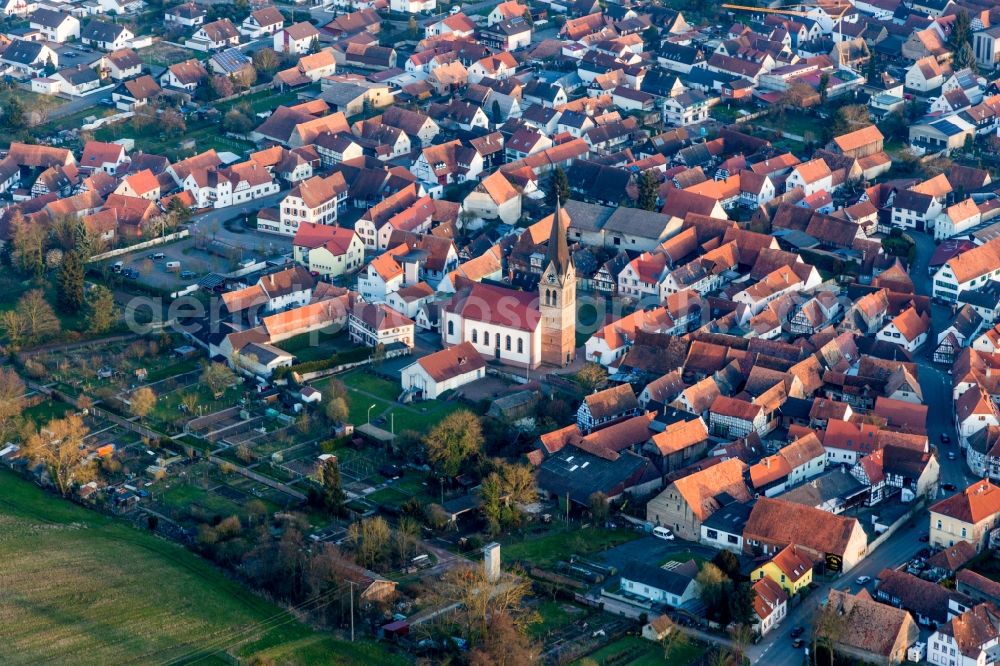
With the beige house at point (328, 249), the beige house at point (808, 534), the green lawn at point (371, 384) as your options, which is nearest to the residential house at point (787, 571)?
the beige house at point (808, 534)

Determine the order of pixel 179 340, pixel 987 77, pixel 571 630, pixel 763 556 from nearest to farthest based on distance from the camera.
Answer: pixel 571 630 → pixel 763 556 → pixel 179 340 → pixel 987 77

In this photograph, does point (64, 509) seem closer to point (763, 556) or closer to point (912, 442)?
point (763, 556)

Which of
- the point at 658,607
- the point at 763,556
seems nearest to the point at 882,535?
the point at 763,556

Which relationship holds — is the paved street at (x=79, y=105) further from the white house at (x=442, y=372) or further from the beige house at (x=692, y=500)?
the beige house at (x=692, y=500)

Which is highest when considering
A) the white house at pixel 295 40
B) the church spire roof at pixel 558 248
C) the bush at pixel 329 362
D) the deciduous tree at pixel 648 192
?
the church spire roof at pixel 558 248

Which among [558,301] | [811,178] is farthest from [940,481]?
[811,178]

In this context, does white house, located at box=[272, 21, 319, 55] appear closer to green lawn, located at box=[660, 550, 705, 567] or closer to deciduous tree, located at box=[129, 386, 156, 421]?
A: deciduous tree, located at box=[129, 386, 156, 421]

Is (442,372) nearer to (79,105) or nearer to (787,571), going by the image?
(787,571)
